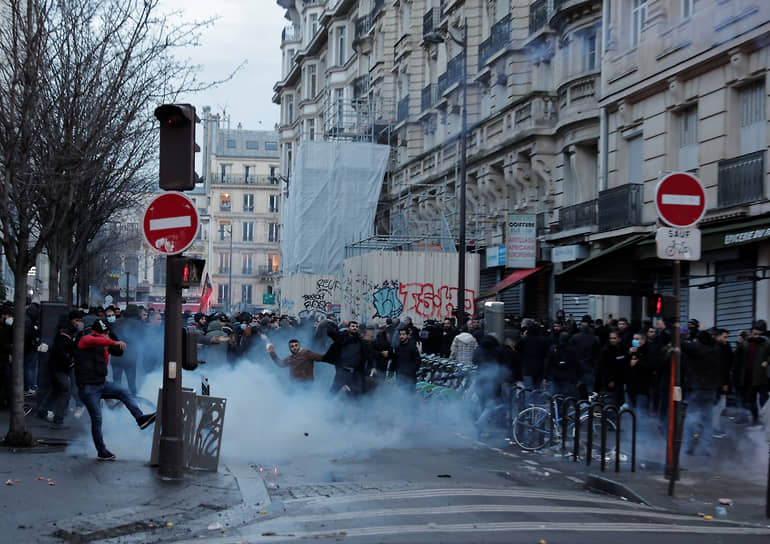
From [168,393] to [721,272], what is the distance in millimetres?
13022

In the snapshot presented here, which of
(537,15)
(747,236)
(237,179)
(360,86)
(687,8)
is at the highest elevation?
(237,179)

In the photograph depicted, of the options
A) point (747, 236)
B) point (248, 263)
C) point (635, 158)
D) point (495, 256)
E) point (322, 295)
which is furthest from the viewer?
point (248, 263)

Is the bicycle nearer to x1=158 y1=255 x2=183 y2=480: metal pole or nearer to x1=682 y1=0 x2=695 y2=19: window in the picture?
x1=158 y1=255 x2=183 y2=480: metal pole

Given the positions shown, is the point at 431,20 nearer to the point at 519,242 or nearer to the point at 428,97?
the point at 428,97

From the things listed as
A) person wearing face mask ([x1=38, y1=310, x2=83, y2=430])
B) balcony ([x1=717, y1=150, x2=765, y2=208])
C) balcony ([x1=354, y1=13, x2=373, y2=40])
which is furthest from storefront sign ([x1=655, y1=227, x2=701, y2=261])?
balcony ([x1=354, y1=13, x2=373, y2=40])

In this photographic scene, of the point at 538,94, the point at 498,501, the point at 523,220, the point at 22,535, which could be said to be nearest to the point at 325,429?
the point at 498,501

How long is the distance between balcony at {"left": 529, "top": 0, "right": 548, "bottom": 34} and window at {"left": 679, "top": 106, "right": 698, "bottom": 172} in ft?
26.3

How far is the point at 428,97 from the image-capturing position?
1561 inches

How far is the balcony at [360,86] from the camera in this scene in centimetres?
4878

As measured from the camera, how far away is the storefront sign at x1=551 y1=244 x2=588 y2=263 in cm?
2525

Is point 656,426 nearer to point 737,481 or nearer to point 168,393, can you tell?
point 737,481

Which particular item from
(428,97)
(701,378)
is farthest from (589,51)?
(701,378)

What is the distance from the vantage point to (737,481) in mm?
10680

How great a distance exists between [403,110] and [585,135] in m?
17.6
